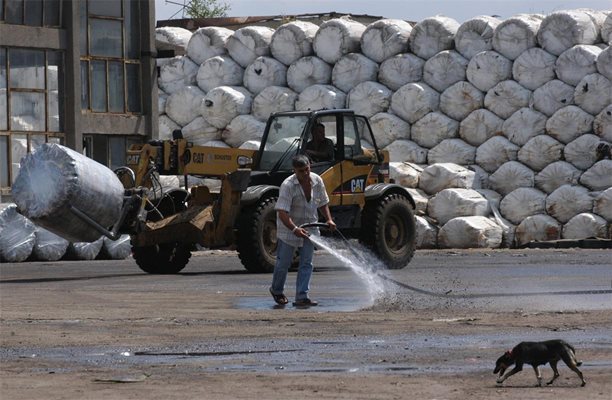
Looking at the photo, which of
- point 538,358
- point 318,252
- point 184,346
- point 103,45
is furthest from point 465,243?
point 538,358

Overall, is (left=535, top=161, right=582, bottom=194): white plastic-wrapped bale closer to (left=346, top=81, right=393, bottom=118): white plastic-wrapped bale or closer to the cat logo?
(left=346, top=81, right=393, bottom=118): white plastic-wrapped bale

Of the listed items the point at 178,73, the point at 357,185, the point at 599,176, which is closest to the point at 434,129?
the point at 599,176

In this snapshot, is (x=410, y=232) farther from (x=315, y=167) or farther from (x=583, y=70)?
(x=583, y=70)

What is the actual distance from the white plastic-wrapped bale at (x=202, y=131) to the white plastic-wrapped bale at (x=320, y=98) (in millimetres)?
2087

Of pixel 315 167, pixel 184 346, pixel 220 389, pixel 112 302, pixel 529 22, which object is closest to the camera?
pixel 220 389

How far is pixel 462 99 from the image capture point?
97.5ft

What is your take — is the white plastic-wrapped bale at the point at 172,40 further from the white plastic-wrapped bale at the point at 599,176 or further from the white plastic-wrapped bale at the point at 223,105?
the white plastic-wrapped bale at the point at 599,176

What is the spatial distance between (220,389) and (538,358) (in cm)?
179

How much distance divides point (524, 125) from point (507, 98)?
70 cm

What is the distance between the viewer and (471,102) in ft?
97.3

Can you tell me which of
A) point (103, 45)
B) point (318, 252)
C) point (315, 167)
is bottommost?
point (318, 252)

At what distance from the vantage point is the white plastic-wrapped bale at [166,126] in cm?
3281

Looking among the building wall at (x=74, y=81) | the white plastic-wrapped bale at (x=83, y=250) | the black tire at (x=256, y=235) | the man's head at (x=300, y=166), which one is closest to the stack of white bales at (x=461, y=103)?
the building wall at (x=74, y=81)

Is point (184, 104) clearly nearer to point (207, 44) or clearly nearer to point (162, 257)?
point (207, 44)
